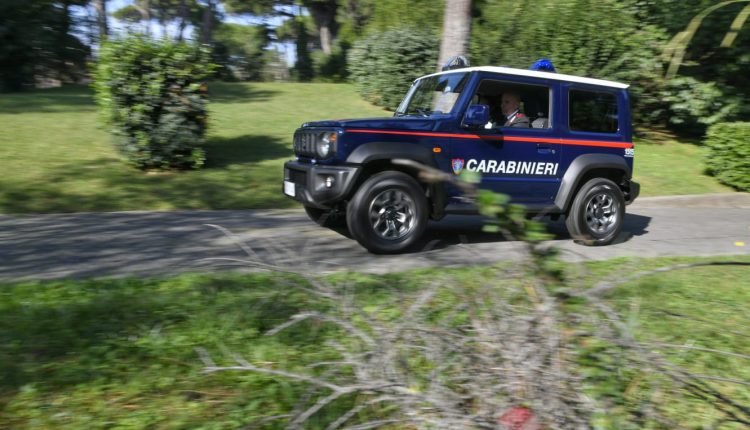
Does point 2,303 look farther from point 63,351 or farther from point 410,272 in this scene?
point 410,272

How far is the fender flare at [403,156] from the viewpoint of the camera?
239 inches

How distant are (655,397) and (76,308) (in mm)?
3660

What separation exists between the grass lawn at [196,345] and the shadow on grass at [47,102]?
1222cm

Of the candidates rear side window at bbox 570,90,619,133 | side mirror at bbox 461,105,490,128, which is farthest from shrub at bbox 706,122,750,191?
side mirror at bbox 461,105,490,128

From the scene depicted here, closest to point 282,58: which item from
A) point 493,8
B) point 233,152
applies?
point 493,8

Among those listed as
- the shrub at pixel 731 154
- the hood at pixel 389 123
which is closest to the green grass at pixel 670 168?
the shrub at pixel 731 154

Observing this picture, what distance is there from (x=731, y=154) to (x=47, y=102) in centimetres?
1673

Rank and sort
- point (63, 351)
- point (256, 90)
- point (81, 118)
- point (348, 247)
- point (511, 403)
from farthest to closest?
1. point (256, 90)
2. point (81, 118)
3. point (348, 247)
4. point (63, 351)
5. point (511, 403)

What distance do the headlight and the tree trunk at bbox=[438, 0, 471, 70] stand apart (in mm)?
5838

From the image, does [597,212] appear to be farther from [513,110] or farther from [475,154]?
[475,154]

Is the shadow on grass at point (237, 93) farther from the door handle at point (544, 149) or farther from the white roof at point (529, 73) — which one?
the door handle at point (544, 149)

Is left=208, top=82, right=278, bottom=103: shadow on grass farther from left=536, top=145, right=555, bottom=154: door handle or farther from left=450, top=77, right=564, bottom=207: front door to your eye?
left=536, top=145, right=555, bottom=154: door handle

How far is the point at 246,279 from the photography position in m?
5.05

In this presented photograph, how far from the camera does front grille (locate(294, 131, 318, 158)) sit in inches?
254
